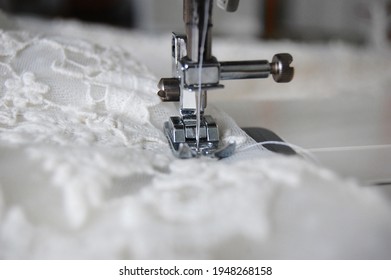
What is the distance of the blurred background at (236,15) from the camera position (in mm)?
2379

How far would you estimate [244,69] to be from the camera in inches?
22.9

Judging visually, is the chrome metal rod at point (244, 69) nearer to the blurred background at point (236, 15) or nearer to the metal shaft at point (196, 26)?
the metal shaft at point (196, 26)

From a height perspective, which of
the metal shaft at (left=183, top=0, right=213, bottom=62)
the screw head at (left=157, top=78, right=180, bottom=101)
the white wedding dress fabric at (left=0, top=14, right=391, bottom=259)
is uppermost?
the metal shaft at (left=183, top=0, right=213, bottom=62)

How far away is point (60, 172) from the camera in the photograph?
0.42 metres

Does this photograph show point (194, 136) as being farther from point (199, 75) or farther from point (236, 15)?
point (236, 15)

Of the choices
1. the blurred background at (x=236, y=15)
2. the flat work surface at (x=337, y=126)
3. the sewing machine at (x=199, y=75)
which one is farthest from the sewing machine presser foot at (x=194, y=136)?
the blurred background at (x=236, y=15)

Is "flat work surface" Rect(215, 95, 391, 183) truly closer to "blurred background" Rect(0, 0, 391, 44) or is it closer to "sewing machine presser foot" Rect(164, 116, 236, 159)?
"sewing machine presser foot" Rect(164, 116, 236, 159)

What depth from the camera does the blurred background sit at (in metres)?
2.38

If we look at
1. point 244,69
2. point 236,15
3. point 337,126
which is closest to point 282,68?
point 244,69

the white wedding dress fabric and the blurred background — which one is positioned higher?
the blurred background

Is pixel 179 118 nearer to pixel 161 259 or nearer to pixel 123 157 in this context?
pixel 123 157

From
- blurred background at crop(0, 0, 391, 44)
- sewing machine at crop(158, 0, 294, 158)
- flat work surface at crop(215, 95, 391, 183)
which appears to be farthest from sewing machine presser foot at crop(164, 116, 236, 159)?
blurred background at crop(0, 0, 391, 44)
